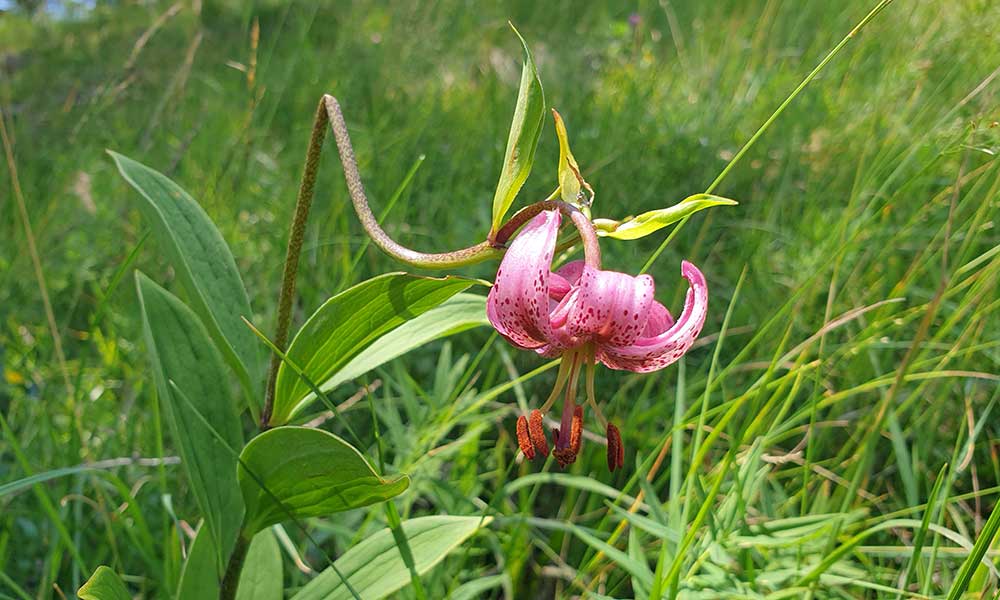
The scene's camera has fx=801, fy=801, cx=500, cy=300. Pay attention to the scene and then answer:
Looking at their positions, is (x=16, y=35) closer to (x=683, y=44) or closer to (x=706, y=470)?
(x=683, y=44)

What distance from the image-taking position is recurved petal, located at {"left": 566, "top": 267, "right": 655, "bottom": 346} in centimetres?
69

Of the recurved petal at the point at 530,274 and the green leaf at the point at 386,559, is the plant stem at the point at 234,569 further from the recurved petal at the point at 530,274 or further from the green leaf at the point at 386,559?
the recurved petal at the point at 530,274

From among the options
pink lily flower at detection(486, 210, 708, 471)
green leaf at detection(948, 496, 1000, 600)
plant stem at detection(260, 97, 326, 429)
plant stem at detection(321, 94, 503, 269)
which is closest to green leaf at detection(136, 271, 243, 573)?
plant stem at detection(260, 97, 326, 429)

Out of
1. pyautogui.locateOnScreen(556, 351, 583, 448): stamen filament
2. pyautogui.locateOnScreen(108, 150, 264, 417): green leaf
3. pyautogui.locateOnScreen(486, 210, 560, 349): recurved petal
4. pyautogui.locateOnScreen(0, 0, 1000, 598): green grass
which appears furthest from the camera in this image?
pyautogui.locateOnScreen(0, 0, 1000, 598): green grass

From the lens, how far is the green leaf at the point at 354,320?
0.82 meters

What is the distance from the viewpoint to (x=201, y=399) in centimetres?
95

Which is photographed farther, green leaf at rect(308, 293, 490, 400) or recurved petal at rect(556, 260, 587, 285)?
green leaf at rect(308, 293, 490, 400)

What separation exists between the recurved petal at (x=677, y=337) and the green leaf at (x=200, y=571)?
1.79ft

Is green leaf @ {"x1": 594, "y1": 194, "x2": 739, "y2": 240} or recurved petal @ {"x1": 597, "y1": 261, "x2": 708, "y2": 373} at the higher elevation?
green leaf @ {"x1": 594, "y1": 194, "x2": 739, "y2": 240}

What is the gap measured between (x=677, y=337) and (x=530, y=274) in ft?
0.50

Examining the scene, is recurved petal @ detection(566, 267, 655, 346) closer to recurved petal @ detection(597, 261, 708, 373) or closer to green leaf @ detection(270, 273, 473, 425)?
recurved petal @ detection(597, 261, 708, 373)

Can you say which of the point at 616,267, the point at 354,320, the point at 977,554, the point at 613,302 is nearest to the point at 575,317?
the point at 613,302

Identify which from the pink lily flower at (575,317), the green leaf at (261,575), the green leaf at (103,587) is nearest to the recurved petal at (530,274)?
the pink lily flower at (575,317)

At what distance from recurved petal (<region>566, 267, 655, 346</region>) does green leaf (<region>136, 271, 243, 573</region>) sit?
1.58ft
